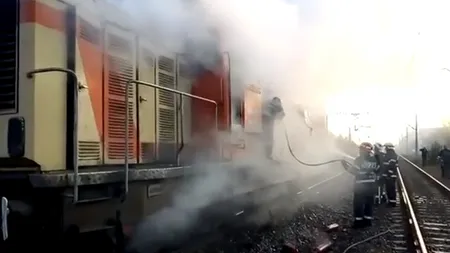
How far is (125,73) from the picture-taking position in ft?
16.5

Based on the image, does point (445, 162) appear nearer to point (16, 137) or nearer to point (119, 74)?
point (119, 74)

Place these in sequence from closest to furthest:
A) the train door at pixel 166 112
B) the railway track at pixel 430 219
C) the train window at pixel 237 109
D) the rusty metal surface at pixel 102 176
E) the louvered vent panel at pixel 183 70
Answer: the rusty metal surface at pixel 102 176, the train door at pixel 166 112, the louvered vent panel at pixel 183 70, the train window at pixel 237 109, the railway track at pixel 430 219

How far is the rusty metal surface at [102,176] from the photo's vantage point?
3.58m

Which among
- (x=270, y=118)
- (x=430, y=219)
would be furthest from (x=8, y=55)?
(x=430, y=219)

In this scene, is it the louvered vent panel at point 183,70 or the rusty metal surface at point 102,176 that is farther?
the louvered vent panel at point 183,70

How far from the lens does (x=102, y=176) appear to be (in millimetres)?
4008

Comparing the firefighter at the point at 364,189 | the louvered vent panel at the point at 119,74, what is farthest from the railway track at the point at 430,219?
the louvered vent panel at the point at 119,74

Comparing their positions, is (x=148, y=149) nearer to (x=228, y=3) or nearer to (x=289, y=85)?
(x=228, y=3)

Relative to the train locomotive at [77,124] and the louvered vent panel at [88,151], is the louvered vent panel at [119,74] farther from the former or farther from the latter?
the louvered vent panel at [88,151]

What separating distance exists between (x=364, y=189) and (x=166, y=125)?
16.1 feet

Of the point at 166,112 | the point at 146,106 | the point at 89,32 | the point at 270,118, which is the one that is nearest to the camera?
the point at 89,32

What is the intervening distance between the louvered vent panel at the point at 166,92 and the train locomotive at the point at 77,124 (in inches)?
0.9

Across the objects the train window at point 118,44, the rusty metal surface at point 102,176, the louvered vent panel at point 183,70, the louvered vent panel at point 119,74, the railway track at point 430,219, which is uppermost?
the train window at point 118,44

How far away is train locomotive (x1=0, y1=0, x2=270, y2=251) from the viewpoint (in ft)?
12.3
